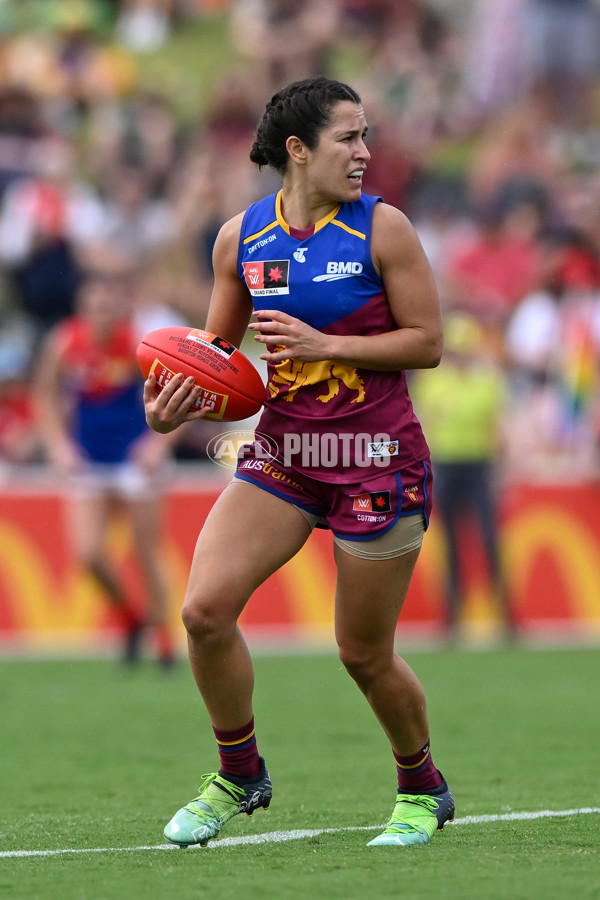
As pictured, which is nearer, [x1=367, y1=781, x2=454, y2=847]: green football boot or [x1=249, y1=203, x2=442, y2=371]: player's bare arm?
[x1=249, y1=203, x2=442, y2=371]: player's bare arm

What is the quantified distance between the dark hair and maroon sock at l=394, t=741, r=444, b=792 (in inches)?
74.1

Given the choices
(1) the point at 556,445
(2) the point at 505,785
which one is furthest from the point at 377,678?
(1) the point at 556,445

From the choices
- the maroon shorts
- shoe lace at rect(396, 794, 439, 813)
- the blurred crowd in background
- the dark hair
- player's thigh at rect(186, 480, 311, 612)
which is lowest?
shoe lace at rect(396, 794, 439, 813)

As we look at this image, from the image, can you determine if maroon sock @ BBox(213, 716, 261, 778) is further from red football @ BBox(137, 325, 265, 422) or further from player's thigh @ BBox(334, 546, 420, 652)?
red football @ BBox(137, 325, 265, 422)

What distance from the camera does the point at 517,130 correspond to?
15312 millimetres

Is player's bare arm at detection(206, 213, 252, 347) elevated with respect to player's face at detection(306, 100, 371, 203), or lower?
lower

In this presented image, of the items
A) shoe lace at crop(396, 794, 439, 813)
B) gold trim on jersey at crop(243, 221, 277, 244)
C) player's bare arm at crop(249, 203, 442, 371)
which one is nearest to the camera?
player's bare arm at crop(249, 203, 442, 371)

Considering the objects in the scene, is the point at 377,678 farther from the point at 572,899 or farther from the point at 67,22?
the point at 67,22

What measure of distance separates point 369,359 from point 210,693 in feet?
3.71

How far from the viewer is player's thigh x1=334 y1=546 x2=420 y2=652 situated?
4418 mm

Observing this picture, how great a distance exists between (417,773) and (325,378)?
129 cm

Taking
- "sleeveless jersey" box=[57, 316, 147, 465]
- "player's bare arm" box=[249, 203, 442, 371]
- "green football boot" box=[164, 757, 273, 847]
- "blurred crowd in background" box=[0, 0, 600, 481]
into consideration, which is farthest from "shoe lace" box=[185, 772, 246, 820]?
"blurred crowd in background" box=[0, 0, 600, 481]

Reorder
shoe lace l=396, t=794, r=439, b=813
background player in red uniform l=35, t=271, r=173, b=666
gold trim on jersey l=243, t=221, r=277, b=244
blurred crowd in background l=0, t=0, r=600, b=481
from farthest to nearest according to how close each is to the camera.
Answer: blurred crowd in background l=0, t=0, r=600, b=481 → background player in red uniform l=35, t=271, r=173, b=666 → shoe lace l=396, t=794, r=439, b=813 → gold trim on jersey l=243, t=221, r=277, b=244

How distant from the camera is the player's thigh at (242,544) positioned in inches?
172
